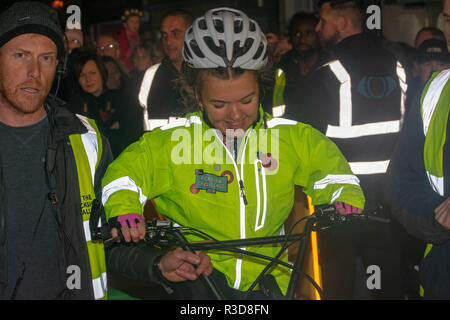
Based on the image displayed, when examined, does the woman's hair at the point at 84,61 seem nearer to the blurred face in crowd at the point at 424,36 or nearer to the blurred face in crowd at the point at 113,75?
the blurred face in crowd at the point at 113,75

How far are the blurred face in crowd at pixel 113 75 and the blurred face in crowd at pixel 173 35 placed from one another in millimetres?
1736

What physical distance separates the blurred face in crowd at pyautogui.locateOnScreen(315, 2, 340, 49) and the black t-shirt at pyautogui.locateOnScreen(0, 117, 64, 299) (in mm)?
3163

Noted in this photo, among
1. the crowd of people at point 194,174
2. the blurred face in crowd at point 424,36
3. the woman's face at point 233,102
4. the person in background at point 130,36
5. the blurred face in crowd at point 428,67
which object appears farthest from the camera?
the person in background at point 130,36

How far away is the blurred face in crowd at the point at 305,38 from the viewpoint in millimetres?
8031

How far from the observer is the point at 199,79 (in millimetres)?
3533

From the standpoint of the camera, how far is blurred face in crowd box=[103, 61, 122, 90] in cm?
818

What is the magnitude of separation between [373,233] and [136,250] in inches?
132

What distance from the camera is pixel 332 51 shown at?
546 cm

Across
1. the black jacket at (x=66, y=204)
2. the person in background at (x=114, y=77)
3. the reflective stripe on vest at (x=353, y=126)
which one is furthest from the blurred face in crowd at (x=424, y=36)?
the black jacket at (x=66, y=204)

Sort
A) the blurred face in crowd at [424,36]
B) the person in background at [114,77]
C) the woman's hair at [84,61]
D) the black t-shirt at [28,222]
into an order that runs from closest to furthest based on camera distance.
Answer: the black t-shirt at [28,222] < the woman's hair at [84,61] < the person in background at [114,77] < the blurred face in crowd at [424,36]

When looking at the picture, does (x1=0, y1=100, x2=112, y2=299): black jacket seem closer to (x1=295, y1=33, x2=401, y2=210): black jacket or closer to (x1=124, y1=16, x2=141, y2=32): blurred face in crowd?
(x1=295, y1=33, x2=401, y2=210): black jacket

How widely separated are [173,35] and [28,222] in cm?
356

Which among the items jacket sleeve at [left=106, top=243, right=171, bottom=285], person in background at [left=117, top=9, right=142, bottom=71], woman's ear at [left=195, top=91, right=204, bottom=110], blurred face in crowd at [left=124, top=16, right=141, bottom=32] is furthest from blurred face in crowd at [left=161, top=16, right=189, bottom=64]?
blurred face in crowd at [left=124, top=16, right=141, bottom=32]
